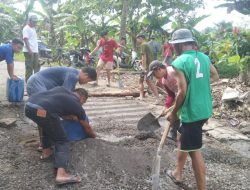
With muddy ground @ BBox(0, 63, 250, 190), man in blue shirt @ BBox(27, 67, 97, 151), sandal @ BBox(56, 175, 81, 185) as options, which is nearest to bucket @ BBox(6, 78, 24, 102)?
muddy ground @ BBox(0, 63, 250, 190)

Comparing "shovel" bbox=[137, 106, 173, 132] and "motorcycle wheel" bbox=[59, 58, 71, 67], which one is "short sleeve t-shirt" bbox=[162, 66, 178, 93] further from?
"motorcycle wheel" bbox=[59, 58, 71, 67]

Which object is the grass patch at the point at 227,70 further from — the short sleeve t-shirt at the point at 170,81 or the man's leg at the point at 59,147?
the man's leg at the point at 59,147

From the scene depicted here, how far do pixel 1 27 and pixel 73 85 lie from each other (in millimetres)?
8727

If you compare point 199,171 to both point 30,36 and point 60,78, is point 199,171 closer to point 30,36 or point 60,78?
point 60,78

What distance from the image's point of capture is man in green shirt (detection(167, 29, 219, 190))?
3473mm

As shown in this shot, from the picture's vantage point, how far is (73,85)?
4504 millimetres

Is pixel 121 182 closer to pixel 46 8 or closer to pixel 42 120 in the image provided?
pixel 42 120

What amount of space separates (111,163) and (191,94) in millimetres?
1411

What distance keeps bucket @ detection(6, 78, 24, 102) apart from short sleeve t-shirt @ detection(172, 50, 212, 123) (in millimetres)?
4347

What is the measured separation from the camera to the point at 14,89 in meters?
6.99

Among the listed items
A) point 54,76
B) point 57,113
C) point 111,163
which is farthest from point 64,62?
point 57,113

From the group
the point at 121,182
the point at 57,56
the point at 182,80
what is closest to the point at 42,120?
the point at 121,182

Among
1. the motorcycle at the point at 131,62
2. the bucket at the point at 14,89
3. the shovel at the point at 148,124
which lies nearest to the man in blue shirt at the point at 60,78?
the shovel at the point at 148,124

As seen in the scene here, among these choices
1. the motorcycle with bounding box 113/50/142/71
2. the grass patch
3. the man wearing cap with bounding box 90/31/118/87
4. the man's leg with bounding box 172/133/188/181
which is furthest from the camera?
the motorcycle with bounding box 113/50/142/71
